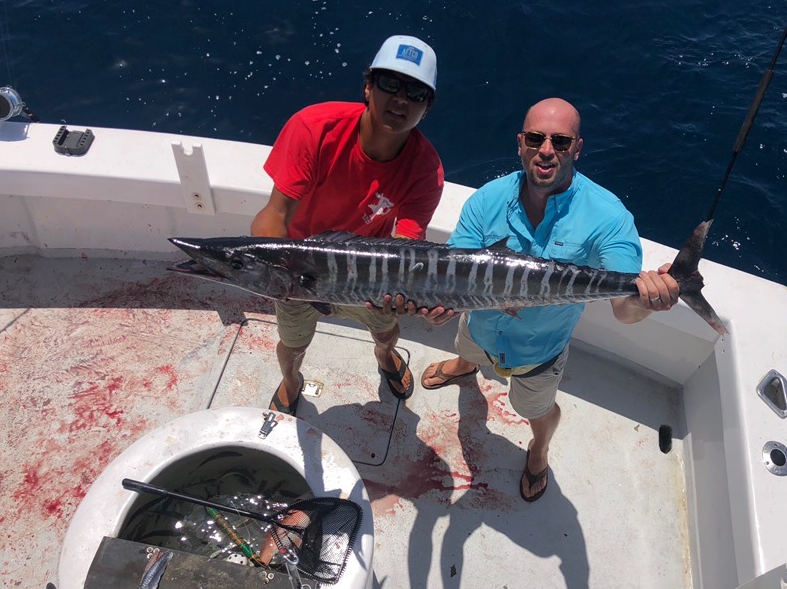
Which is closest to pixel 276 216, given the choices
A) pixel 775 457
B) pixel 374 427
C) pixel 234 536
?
pixel 234 536

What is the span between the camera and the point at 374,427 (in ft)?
16.3

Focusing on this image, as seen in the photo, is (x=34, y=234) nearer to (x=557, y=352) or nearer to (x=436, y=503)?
(x=436, y=503)

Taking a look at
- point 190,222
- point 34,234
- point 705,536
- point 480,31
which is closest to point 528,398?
point 705,536

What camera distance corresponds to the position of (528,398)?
4051mm

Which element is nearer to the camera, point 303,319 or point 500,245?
point 500,245

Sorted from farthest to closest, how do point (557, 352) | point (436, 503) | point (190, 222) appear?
point (190, 222), point (436, 503), point (557, 352)

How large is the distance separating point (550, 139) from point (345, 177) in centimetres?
121

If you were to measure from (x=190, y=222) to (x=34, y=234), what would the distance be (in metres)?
1.55

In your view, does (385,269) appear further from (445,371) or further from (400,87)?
(445,371)

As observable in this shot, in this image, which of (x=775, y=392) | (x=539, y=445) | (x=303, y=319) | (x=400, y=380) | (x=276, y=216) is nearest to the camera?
(x=276, y=216)

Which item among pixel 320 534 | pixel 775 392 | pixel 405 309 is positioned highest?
pixel 405 309

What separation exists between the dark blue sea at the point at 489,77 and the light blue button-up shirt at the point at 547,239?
191 inches

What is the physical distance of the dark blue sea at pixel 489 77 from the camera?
838 centimetres

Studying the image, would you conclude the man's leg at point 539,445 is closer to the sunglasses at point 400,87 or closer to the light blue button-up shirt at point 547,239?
the light blue button-up shirt at point 547,239
